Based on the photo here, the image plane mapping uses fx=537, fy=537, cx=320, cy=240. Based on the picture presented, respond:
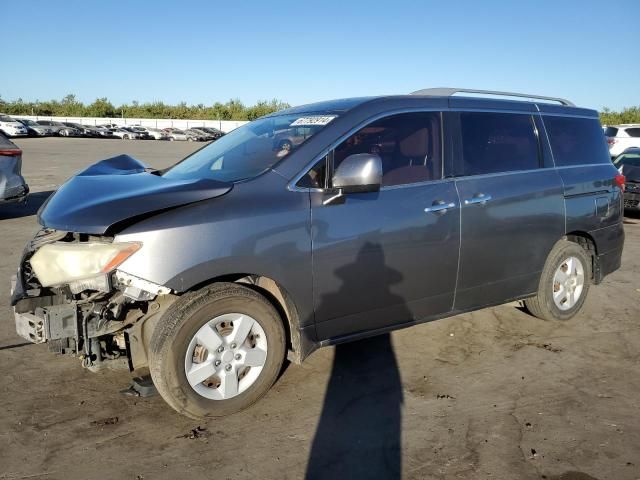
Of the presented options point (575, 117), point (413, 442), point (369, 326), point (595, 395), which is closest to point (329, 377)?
point (369, 326)

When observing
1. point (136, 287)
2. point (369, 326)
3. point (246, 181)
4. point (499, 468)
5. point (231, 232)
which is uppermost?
point (246, 181)

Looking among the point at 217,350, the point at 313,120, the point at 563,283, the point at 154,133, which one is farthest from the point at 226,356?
the point at 154,133

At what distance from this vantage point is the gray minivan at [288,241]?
2951 mm

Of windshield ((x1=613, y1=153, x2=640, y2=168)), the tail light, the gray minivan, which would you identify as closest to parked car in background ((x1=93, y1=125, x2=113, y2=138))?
the tail light

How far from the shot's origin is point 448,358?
413 centimetres

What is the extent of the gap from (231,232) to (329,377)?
4.54 feet

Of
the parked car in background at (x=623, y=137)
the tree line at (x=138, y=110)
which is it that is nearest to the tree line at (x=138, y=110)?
the tree line at (x=138, y=110)

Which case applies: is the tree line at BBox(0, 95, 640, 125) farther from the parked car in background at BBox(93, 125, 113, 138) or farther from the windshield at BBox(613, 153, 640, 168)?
the windshield at BBox(613, 153, 640, 168)

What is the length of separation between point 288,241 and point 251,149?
39.3 inches

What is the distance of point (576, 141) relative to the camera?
4.92 meters

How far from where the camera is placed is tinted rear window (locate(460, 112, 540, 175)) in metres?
4.08

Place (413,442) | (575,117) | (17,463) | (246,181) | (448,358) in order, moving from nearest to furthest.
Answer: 1. (17,463)
2. (413,442)
3. (246,181)
4. (448,358)
5. (575,117)

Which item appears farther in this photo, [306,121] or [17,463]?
[306,121]

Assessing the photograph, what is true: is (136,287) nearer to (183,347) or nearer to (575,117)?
(183,347)
